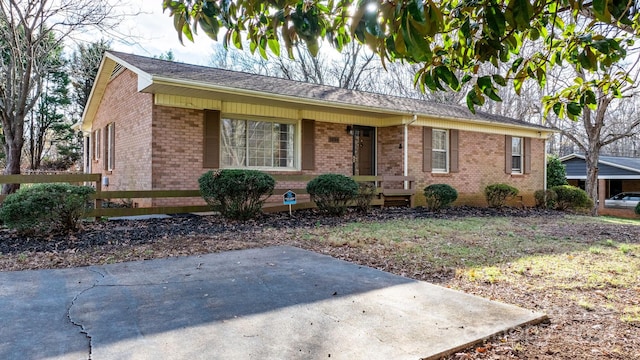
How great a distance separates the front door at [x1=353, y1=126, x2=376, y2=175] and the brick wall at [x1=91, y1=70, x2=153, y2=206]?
6447 mm

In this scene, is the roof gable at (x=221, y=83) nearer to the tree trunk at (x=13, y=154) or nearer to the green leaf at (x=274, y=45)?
the tree trunk at (x=13, y=154)

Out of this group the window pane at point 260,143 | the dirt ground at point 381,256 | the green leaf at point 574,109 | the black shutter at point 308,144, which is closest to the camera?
the dirt ground at point 381,256

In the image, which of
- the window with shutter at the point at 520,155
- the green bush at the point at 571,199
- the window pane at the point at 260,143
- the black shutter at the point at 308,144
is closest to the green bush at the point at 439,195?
the black shutter at the point at 308,144

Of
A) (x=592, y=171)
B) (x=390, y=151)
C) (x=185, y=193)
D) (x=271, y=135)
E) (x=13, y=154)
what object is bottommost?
(x=185, y=193)

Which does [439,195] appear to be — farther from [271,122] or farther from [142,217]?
[142,217]

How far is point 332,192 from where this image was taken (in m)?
9.85

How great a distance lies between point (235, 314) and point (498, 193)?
494 inches

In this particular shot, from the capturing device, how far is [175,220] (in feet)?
29.6

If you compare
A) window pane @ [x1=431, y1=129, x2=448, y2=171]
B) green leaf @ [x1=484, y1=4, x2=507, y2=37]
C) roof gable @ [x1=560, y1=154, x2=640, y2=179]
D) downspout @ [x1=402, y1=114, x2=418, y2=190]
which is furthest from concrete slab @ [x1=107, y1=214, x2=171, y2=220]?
roof gable @ [x1=560, y1=154, x2=640, y2=179]

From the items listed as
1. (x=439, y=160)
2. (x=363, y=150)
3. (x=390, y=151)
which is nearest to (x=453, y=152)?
(x=439, y=160)

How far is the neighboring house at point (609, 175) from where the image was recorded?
25594mm

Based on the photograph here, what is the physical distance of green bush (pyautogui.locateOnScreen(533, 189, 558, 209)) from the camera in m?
15.4

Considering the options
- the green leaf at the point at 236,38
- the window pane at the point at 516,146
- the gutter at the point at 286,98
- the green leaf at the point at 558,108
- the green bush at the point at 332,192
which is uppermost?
the gutter at the point at 286,98

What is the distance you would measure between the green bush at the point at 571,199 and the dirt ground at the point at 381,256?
18.0 ft
